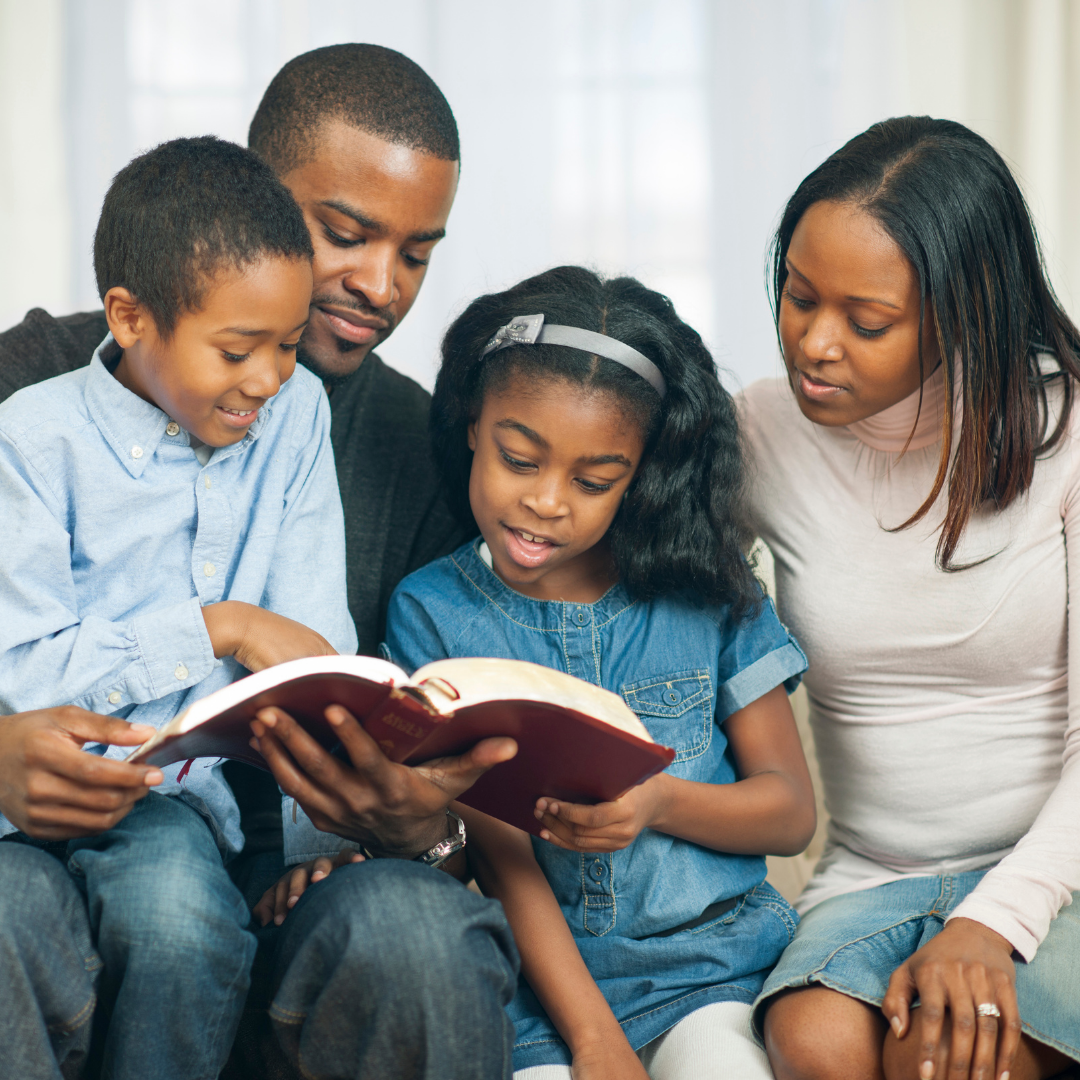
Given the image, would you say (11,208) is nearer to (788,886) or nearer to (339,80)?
(339,80)

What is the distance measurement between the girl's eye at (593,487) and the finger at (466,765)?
15.8 inches

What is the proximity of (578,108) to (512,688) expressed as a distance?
2.04 meters

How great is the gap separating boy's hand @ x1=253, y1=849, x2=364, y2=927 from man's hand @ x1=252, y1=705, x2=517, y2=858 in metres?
0.06

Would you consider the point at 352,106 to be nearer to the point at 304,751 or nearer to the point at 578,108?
the point at 304,751

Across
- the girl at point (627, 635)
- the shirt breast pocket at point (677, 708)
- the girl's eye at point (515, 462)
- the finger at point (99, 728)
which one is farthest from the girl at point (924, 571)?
the finger at point (99, 728)

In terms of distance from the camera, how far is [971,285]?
1347 millimetres

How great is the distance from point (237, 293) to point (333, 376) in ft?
1.43

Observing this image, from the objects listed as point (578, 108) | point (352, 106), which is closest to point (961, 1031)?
point (352, 106)

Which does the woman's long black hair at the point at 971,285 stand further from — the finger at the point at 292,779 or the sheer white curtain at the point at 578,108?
the sheer white curtain at the point at 578,108

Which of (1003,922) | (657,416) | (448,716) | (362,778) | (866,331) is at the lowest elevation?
(1003,922)

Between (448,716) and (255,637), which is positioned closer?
(448,716)

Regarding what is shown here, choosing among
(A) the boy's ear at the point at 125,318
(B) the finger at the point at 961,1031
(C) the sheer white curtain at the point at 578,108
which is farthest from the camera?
(C) the sheer white curtain at the point at 578,108

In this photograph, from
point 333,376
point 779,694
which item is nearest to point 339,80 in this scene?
point 333,376

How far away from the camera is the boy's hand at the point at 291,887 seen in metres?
1.18
